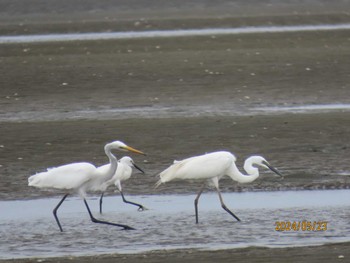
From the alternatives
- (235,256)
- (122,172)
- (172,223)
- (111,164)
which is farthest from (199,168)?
(235,256)

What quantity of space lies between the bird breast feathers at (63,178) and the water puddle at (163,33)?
23.0 m

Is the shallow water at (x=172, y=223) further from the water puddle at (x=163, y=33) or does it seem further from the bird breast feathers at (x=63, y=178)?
the water puddle at (x=163, y=33)

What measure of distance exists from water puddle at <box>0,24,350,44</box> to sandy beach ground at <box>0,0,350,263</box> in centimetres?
166

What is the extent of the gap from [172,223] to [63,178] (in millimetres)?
1425

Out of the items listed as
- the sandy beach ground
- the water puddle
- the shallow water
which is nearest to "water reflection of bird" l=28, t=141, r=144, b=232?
the shallow water

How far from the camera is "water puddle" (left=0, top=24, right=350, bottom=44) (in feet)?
118

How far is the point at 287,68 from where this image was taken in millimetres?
25547

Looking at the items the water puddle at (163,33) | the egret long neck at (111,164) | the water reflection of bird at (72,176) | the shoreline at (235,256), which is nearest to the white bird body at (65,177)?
the water reflection of bird at (72,176)

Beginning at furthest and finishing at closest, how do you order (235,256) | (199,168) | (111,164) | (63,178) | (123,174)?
(123,174) < (199,168) < (111,164) < (63,178) < (235,256)

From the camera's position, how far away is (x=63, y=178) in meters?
12.4

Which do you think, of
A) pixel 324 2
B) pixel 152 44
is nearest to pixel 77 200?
pixel 152 44

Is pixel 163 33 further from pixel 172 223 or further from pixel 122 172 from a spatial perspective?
pixel 172 223
